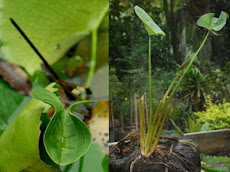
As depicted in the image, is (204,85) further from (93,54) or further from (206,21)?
(93,54)

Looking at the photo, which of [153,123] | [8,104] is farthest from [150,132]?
[8,104]

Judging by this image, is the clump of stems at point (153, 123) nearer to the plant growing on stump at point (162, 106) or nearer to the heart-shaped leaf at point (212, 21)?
the plant growing on stump at point (162, 106)

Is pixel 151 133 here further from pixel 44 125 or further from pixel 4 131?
pixel 4 131

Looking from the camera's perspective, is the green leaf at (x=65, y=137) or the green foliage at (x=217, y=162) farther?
the green foliage at (x=217, y=162)

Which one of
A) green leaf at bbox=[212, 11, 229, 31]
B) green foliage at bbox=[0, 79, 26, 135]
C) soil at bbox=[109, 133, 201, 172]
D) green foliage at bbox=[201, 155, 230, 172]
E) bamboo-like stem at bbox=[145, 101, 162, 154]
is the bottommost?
green foliage at bbox=[201, 155, 230, 172]

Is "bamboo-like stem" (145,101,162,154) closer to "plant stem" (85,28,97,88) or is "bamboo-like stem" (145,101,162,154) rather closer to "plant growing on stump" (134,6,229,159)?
"plant growing on stump" (134,6,229,159)

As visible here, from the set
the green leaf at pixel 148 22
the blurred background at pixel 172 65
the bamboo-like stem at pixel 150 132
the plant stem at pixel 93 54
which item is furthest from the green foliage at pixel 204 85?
the plant stem at pixel 93 54

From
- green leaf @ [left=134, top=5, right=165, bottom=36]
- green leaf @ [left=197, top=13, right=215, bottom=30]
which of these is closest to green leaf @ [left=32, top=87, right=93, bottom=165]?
green leaf @ [left=134, top=5, right=165, bottom=36]
